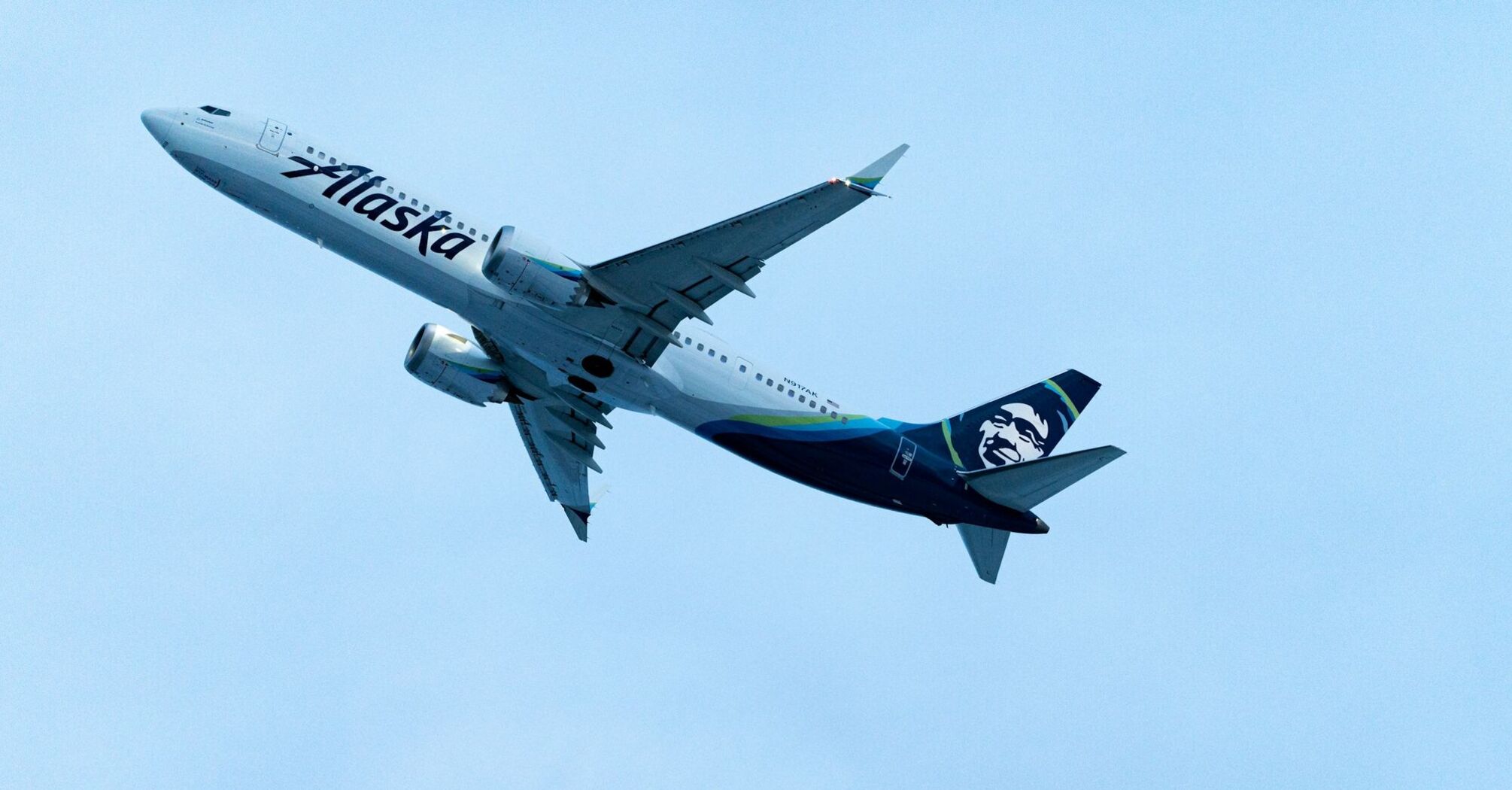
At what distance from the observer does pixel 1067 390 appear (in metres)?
48.2

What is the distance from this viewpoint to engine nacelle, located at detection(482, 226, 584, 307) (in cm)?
4019

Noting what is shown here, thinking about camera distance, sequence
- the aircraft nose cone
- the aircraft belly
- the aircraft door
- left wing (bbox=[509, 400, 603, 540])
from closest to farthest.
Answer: the aircraft nose cone < the aircraft door < the aircraft belly < left wing (bbox=[509, 400, 603, 540])

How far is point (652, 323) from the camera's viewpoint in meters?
41.9

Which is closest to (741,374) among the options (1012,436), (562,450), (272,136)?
(1012,436)

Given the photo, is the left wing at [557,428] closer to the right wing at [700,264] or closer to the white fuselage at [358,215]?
the white fuselage at [358,215]

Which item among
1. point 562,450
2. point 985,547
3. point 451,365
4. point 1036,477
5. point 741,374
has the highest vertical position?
point 1036,477

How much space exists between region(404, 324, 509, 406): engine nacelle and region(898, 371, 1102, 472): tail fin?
44.1 feet

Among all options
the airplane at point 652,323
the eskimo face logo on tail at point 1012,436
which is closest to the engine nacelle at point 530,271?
the airplane at point 652,323

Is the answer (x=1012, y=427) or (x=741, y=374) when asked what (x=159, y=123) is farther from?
(x=1012, y=427)

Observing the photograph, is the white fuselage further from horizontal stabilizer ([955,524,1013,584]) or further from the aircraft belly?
horizontal stabilizer ([955,524,1013,584])

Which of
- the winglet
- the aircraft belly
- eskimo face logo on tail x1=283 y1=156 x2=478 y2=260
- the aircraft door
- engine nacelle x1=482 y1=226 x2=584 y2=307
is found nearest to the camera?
A: the winglet

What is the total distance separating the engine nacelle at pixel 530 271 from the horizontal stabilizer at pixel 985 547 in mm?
13941

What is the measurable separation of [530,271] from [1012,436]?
16269 mm

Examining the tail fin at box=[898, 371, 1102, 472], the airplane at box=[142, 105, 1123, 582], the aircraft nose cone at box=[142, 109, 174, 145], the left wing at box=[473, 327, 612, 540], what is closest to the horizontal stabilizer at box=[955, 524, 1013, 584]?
the airplane at box=[142, 105, 1123, 582]
